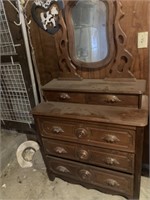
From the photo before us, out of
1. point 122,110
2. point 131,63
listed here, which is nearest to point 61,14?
point 131,63

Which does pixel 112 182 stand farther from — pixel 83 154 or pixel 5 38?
pixel 5 38

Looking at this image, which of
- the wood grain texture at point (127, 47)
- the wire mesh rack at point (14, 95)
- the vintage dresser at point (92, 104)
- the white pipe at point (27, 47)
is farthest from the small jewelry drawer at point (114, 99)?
the wire mesh rack at point (14, 95)

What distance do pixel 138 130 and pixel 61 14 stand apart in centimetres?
101

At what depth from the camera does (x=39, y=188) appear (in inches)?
65.3

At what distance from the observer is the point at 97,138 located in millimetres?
1242

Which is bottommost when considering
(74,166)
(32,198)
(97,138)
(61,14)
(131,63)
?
(32,198)

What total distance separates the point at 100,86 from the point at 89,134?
0.36m

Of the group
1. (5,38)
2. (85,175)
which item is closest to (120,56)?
(85,175)

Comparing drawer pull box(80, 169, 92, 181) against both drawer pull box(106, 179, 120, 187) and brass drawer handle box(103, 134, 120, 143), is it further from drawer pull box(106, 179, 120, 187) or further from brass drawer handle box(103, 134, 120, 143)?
brass drawer handle box(103, 134, 120, 143)

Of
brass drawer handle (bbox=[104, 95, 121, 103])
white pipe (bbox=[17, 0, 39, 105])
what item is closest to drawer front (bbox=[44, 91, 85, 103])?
brass drawer handle (bbox=[104, 95, 121, 103])

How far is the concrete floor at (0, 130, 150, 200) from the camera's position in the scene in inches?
60.2

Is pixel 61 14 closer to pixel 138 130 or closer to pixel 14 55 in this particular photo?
pixel 14 55

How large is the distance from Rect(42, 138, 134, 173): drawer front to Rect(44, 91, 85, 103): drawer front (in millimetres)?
336

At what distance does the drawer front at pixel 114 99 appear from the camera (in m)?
1.18
